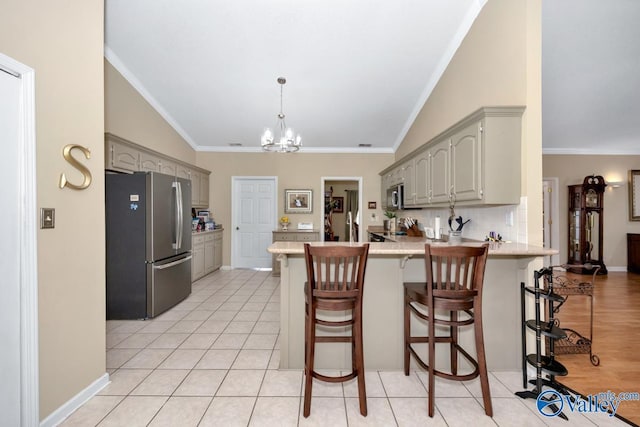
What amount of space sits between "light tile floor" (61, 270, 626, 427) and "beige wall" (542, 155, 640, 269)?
17.6 ft

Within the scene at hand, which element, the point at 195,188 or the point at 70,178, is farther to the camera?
the point at 195,188

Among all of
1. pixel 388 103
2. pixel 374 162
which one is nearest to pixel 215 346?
pixel 388 103

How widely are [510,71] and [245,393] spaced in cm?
334

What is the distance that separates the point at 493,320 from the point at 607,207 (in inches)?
224

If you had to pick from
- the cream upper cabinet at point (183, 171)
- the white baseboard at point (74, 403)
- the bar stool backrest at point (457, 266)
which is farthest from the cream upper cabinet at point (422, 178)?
the cream upper cabinet at point (183, 171)

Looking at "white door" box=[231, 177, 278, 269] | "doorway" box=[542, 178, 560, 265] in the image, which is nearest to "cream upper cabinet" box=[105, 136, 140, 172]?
"white door" box=[231, 177, 278, 269]

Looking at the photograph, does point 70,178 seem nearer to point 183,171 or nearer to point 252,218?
point 183,171

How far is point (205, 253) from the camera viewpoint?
5.32 m

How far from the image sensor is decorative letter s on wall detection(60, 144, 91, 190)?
5.66 ft

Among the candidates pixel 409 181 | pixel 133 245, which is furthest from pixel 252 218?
→ pixel 409 181

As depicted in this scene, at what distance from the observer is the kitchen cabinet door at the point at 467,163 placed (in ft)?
7.83

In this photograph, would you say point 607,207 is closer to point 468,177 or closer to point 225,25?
point 468,177

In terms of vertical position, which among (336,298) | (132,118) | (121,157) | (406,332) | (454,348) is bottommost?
(454,348)

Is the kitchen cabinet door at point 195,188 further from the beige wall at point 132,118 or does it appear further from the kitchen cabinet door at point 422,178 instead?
the kitchen cabinet door at point 422,178
